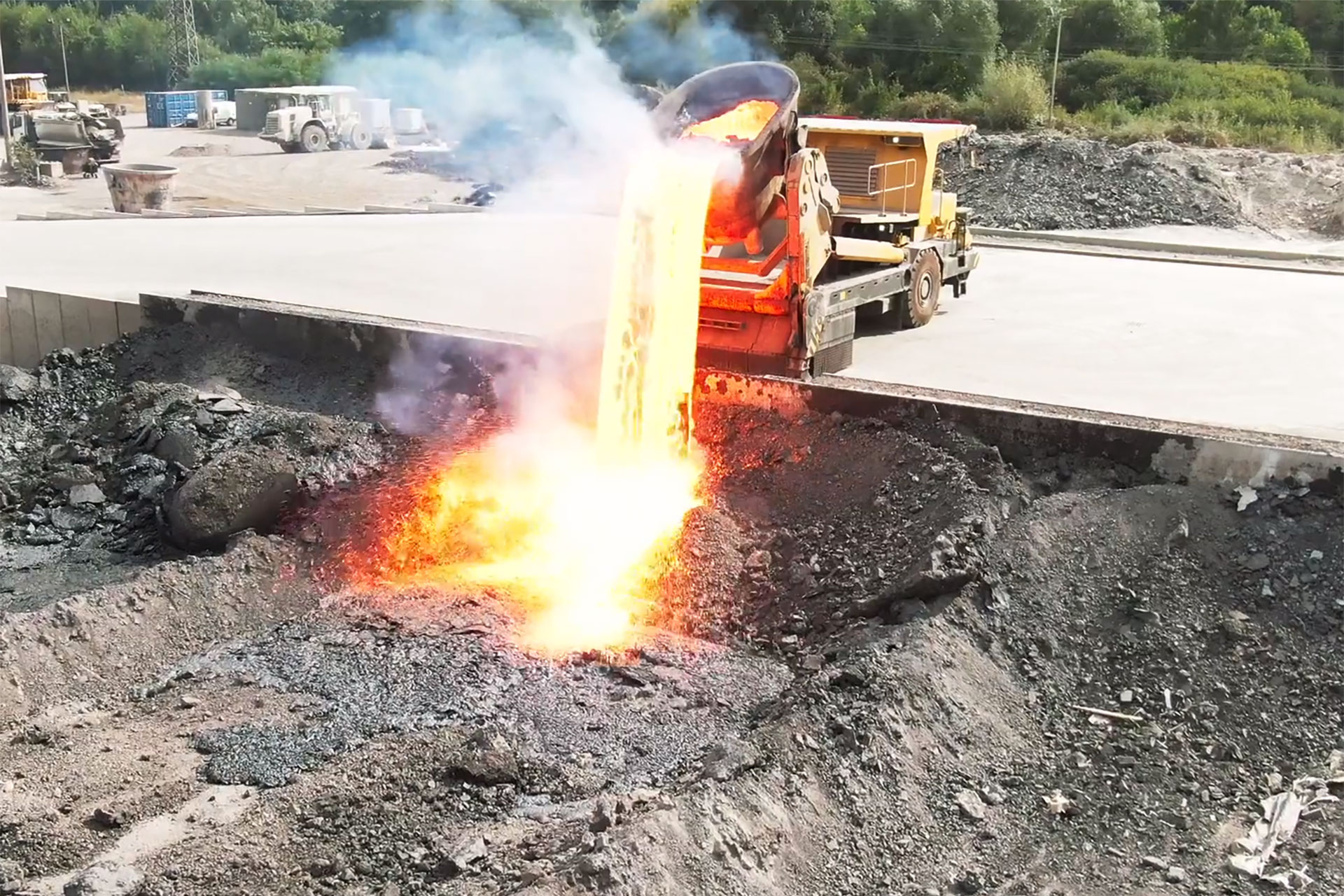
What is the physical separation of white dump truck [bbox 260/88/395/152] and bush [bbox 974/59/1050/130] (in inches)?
672

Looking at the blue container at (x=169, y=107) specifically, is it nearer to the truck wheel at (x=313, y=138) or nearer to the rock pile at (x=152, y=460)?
the truck wheel at (x=313, y=138)

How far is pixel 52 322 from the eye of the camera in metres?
11.8

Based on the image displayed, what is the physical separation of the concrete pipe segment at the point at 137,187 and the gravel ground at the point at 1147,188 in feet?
42.9

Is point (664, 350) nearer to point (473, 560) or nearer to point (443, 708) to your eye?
point (473, 560)

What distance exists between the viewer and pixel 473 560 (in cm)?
746

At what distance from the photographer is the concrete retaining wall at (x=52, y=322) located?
37.7 ft

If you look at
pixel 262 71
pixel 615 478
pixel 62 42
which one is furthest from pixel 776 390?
pixel 62 42

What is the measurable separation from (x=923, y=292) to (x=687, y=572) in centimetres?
625

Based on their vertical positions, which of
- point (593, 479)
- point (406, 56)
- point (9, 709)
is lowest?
point (9, 709)

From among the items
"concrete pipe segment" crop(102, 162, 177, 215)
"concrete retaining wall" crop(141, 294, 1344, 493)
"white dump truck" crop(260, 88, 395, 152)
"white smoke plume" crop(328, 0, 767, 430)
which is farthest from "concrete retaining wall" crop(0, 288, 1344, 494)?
"white dump truck" crop(260, 88, 395, 152)

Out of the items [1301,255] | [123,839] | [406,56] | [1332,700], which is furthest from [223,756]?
[1301,255]

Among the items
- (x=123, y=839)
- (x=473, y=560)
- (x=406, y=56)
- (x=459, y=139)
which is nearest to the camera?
(x=123, y=839)

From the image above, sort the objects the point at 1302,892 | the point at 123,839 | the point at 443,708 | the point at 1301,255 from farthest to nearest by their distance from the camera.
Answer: the point at 1301,255 < the point at 443,708 < the point at 123,839 < the point at 1302,892

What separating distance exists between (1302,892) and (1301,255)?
14489mm
